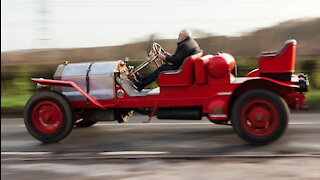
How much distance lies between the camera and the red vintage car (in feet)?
21.3

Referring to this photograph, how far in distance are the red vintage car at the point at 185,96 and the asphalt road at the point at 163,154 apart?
0.34 m

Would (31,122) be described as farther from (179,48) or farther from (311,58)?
(311,58)

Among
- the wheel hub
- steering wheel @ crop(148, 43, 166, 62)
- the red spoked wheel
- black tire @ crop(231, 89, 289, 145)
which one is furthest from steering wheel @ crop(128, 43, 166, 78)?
the wheel hub

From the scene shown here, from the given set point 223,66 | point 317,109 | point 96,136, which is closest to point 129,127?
point 96,136

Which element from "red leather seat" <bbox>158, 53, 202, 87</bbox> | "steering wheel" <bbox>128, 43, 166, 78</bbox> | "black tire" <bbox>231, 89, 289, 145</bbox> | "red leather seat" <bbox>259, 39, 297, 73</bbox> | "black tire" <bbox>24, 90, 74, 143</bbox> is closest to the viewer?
"black tire" <bbox>231, 89, 289, 145</bbox>

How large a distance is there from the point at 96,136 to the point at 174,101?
162 cm

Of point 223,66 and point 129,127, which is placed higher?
point 223,66

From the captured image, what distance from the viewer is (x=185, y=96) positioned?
22.8 ft

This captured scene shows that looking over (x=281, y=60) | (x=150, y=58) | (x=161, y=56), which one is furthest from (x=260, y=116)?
(x=150, y=58)

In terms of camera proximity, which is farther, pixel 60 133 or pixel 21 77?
pixel 21 77

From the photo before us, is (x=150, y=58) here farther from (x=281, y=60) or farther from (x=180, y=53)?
(x=281, y=60)

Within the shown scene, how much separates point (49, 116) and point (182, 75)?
2.19 meters

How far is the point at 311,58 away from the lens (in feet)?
42.3

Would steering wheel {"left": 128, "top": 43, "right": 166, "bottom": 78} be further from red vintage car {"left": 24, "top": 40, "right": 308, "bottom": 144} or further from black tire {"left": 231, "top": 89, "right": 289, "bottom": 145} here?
black tire {"left": 231, "top": 89, "right": 289, "bottom": 145}
